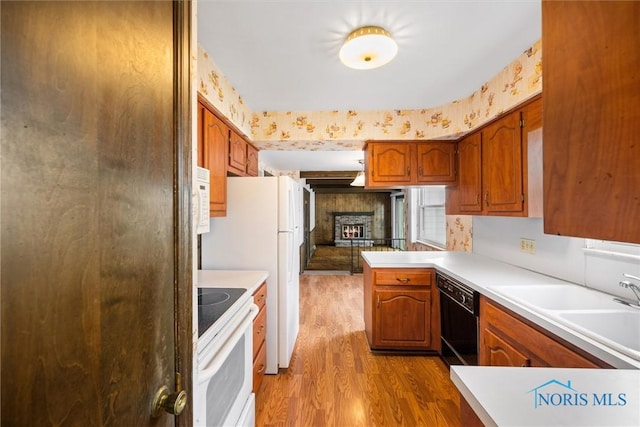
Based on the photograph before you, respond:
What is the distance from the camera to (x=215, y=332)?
1.17 metres

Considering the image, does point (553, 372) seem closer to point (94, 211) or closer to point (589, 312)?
point (589, 312)

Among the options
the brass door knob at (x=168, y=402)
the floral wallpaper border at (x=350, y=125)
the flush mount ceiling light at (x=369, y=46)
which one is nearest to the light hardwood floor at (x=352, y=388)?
the brass door knob at (x=168, y=402)

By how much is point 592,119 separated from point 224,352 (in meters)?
1.33

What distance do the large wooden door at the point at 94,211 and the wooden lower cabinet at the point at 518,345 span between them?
1.43 m

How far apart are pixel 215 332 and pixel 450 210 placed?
8.33 ft

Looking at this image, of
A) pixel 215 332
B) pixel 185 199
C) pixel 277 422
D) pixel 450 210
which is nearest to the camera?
pixel 185 199

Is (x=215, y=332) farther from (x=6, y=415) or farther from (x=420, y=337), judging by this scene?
(x=420, y=337)

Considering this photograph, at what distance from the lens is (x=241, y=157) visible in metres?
2.51

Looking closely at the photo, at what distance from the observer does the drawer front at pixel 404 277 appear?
2453mm

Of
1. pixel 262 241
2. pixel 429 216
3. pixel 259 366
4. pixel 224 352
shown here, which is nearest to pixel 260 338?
pixel 259 366

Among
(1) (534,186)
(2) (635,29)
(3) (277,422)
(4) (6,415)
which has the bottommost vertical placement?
(3) (277,422)

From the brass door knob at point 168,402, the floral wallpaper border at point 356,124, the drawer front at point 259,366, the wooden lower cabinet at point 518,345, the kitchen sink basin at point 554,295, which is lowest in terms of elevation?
the drawer front at point 259,366

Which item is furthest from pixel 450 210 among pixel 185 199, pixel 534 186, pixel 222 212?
pixel 185 199

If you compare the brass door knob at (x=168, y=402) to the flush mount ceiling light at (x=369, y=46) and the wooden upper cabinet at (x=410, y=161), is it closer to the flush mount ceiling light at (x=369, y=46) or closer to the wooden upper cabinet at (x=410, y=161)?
the flush mount ceiling light at (x=369, y=46)
